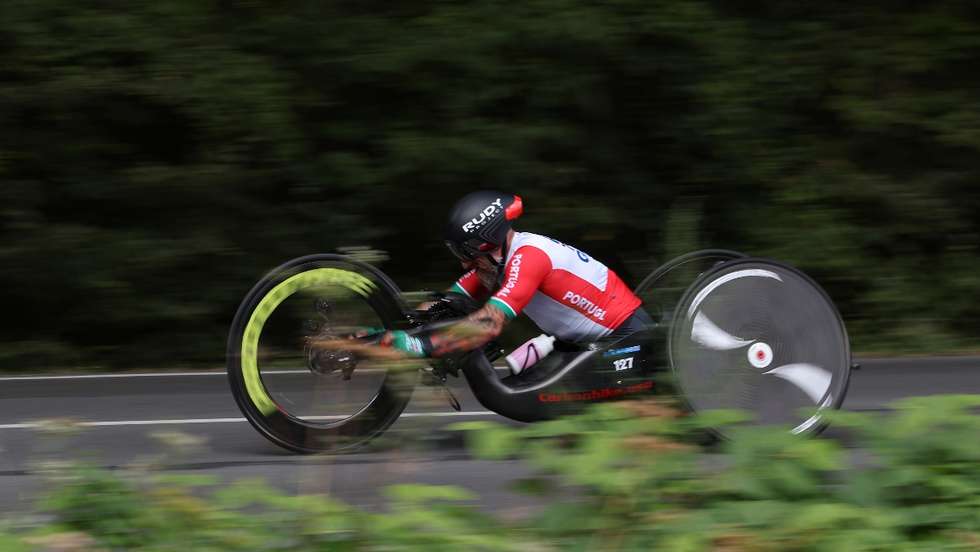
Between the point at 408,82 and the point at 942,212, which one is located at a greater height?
the point at 408,82

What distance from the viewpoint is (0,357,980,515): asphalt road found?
4.83m

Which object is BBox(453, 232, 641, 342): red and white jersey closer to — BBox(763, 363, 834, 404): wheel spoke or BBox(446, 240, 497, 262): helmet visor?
BBox(446, 240, 497, 262): helmet visor

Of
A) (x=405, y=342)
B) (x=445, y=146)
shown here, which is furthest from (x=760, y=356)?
(x=445, y=146)

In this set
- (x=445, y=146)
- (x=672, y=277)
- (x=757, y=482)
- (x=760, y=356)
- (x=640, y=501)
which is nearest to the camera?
(x=640, y=501)

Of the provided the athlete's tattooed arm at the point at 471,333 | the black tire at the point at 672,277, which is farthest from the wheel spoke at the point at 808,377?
the athlete's tattooed arm at the point at 471,333

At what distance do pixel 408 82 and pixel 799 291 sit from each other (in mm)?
5902

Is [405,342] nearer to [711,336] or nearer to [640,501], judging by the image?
[711,336]

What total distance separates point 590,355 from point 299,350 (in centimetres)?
136

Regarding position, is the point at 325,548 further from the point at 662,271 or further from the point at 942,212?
the point at 942,212

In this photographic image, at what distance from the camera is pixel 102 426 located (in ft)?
25.6

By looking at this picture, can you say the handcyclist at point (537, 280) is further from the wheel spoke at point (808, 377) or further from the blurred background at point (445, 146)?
the blurred background at point (445, 146)

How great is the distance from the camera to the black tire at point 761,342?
20.9ft

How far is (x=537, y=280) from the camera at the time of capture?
21.5 feet

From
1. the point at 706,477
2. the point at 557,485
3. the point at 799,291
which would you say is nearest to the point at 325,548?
the point at 557,485
